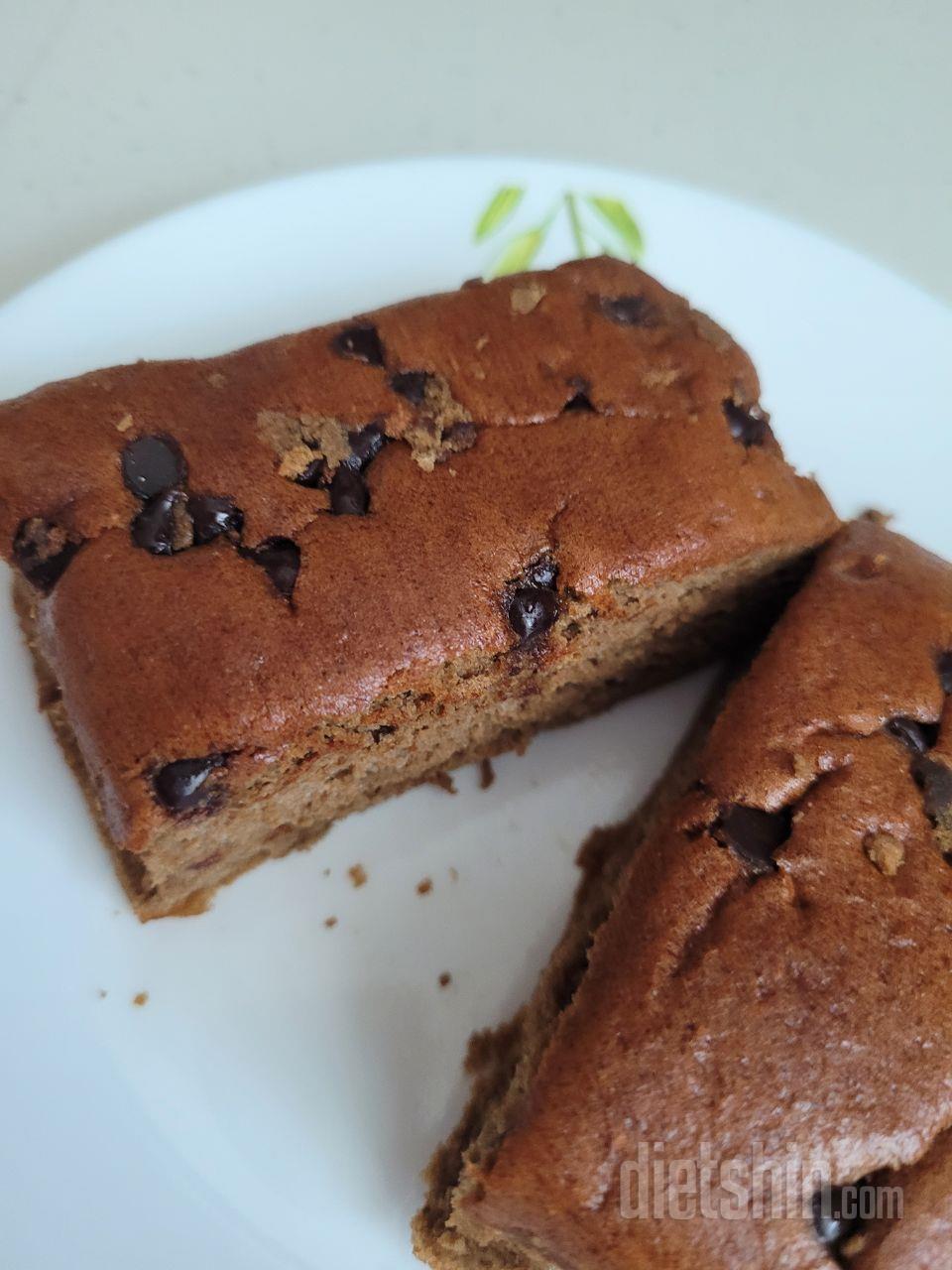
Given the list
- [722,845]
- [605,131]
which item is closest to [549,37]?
[605,131]

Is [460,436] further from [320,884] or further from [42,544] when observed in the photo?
[320,884]

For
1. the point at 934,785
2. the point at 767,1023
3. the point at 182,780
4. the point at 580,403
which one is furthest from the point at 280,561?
the point at 934,785

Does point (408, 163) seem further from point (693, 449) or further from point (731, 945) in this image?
point (731, 945)

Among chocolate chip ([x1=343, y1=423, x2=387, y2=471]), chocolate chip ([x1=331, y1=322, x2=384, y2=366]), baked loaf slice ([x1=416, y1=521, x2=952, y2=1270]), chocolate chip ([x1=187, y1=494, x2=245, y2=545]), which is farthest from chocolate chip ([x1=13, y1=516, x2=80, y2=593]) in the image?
baked loaf slice ([x1=416, y1=521, x2=952, y2=1270])

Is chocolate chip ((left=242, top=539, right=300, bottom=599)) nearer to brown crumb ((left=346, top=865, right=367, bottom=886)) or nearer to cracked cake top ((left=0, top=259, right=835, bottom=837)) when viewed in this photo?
cracked cake top ((left=0, top=259, right=835, bottom=837))

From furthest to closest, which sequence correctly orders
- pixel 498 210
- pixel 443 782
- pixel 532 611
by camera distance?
1. pixel 498 210
2. pixel 443 782
3. pixel 532 611

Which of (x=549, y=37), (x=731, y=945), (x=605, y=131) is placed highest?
(x=549, y=37)
